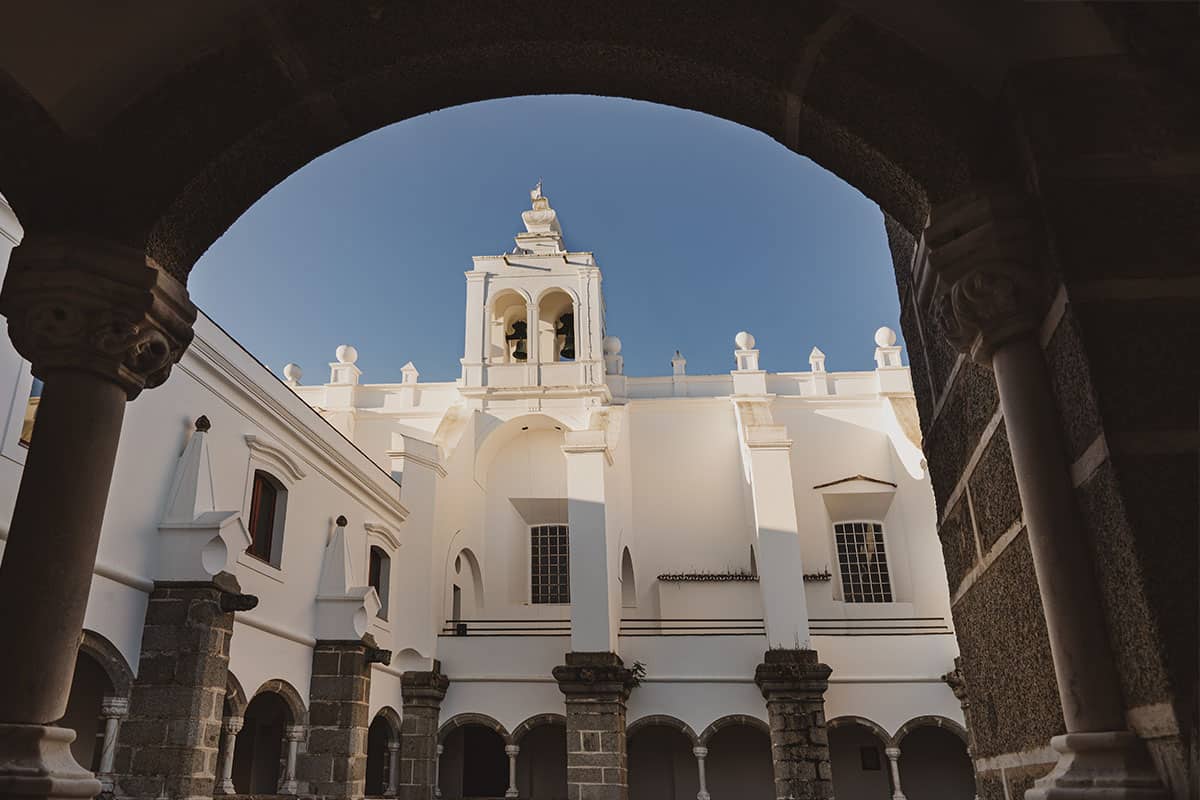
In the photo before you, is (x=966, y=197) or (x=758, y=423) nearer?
(x=966, y=197)

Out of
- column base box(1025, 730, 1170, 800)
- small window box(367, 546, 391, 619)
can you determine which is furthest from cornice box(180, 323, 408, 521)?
column base box(1025, 730, 1170, 800)

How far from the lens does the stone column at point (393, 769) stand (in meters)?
13.8

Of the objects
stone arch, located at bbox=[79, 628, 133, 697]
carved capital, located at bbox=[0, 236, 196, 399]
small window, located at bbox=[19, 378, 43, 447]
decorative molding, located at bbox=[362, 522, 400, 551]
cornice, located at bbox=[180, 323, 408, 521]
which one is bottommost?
stone arch, located at bbox=[79, 628, 133, 697]

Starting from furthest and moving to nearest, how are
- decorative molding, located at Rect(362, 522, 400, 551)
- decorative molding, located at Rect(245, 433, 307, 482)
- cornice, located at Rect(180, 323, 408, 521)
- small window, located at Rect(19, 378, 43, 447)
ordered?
decorative molding, located at Rect(362, 522, 400, 551), decorative molding, located at Rect(245, 433, 307, 482), cornice, located at Rect(180, 323, 408, 521), small window, located at Rect(19, 378, 43, 447)

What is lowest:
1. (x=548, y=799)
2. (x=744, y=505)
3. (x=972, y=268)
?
(x=548, y=799)

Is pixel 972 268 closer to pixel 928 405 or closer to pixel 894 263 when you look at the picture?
pixel 928 405

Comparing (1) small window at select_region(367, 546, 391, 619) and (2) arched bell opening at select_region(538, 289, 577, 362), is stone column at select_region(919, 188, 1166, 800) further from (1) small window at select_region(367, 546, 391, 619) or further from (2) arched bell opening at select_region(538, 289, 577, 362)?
(2) arched bell opening at select_region(538, 289, 577, 362)

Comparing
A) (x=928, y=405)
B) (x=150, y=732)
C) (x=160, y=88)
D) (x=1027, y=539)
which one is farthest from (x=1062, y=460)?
(x=150, y=732)

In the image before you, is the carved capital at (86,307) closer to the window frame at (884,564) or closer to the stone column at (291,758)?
the stone column at (291,758)

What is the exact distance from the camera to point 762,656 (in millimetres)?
15211

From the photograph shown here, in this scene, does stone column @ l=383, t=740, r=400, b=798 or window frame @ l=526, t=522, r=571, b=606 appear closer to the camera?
stone column @ l=383, t=740, r=400, b=798

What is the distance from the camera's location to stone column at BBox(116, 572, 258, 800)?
310 inches

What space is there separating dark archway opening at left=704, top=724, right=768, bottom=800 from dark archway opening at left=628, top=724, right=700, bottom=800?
36cm

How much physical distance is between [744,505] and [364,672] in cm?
930
